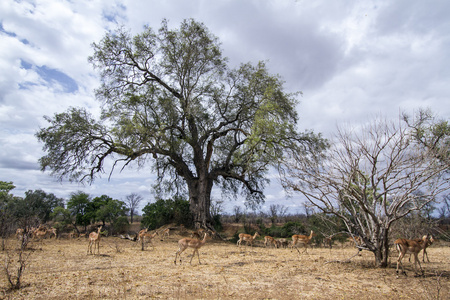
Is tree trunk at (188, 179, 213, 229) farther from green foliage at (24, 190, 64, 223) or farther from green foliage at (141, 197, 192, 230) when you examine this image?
green foliage at (24, 190, 64, 223)

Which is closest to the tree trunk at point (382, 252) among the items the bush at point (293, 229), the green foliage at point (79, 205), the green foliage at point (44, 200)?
the bush at point (293, 229)

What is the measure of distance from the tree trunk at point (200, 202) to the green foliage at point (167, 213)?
1338 mm

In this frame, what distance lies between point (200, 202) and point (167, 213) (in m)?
4.11

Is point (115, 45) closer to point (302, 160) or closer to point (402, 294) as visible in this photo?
point (302, 160)

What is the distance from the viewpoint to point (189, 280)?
7.41 meters

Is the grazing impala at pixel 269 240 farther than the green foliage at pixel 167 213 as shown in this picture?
No

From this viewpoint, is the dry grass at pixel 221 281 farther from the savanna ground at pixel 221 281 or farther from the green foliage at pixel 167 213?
the green foliage at pixel 167 213

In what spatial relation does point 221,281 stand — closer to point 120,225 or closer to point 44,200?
point 120,225

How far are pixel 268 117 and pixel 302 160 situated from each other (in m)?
8.13

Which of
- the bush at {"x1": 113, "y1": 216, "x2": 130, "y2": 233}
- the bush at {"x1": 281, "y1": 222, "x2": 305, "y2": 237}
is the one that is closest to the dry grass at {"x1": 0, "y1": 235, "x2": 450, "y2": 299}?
the bush at {"x1": 281, "y1": 222, "x2": 305, "y2": 237}

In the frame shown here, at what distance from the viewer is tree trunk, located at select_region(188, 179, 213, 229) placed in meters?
21.2

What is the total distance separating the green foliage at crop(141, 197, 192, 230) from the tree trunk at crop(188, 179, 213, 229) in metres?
1.34

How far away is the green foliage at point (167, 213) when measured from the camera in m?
22.9

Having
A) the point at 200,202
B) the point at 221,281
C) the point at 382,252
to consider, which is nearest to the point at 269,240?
the point at 200,202
